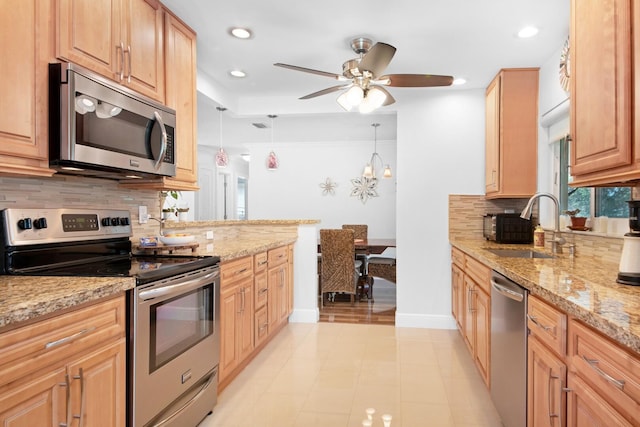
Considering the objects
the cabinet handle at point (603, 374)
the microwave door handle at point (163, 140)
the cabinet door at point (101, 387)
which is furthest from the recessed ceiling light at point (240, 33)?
the cabinet handle at point (603, 374)

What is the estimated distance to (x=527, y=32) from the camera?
264 cm

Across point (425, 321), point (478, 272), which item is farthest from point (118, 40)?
point (425, 321)

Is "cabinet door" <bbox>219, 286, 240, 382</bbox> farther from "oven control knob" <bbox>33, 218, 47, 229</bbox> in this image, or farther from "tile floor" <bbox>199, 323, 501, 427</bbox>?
"oven control knob" <bbox>33, 218, 47, 229</bbox>

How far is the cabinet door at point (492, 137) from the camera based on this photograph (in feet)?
11.3

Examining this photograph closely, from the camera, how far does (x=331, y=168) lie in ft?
23.8

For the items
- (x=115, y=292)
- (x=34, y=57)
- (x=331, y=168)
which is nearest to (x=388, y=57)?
(x=34, y=57)

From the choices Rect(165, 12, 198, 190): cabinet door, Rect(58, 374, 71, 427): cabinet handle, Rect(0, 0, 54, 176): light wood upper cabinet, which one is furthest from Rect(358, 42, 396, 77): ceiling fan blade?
Rect(58, 374, 71, 427): cabinet handle

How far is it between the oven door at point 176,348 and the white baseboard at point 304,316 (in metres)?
1.92

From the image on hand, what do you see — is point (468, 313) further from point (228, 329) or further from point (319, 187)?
point (319, 187)

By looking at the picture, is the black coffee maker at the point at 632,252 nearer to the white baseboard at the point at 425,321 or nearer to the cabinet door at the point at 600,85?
the cabinet door at the point at 600,85

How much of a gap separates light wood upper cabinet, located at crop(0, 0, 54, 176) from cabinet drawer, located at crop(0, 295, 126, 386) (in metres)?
0.64

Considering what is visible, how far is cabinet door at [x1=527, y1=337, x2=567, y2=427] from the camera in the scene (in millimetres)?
1340

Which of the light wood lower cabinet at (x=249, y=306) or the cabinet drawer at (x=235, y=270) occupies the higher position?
the cabinet drawer at (x=235, y=270)

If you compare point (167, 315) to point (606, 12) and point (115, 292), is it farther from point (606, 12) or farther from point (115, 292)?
point (606, 12)
